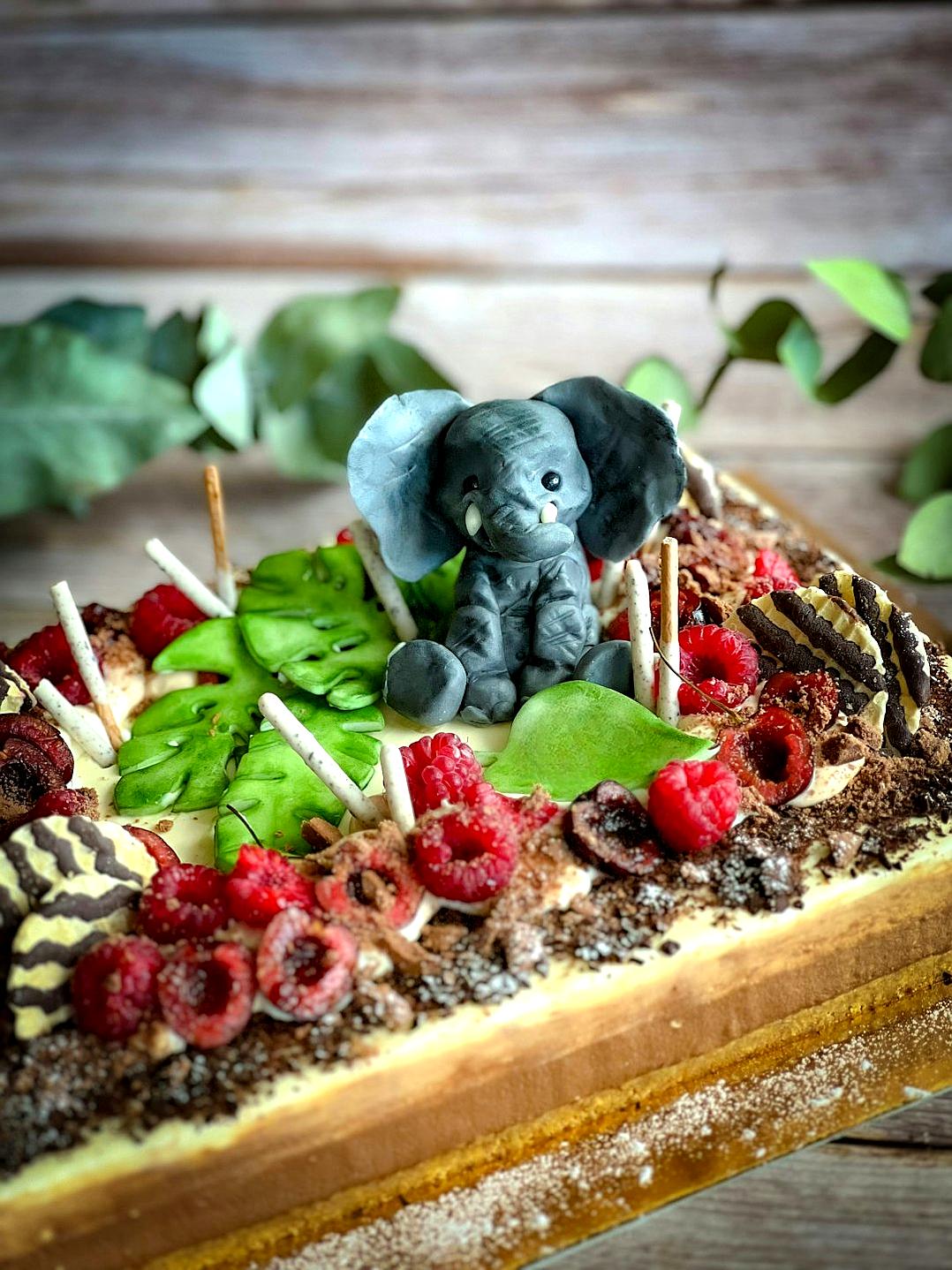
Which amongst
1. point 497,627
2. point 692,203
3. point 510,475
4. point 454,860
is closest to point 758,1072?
point 454,860

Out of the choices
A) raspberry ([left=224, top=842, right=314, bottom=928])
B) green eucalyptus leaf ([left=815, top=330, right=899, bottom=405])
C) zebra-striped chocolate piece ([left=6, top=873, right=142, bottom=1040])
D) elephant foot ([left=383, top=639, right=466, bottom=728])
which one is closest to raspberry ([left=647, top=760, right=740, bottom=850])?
elephant foot ([left=383, top=639, right=466, bottom=728])

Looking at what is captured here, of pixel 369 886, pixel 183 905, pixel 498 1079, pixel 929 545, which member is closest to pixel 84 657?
pixel 183 905

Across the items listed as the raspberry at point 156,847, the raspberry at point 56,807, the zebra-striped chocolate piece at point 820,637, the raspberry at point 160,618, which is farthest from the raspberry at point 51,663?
the zebra-striped chocolate piece at point 820,637

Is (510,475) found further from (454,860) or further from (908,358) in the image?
(908,358)

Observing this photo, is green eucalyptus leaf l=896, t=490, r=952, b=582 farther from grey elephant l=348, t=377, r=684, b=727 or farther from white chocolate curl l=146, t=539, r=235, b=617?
white chocolate curl l=146, t=539, r=235, b=617

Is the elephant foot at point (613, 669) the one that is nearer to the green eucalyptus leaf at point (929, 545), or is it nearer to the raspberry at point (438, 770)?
the raspberry at point (438, 770)

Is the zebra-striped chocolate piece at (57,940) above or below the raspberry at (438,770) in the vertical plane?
below

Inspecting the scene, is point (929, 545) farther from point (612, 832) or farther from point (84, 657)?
point (84, 657)
